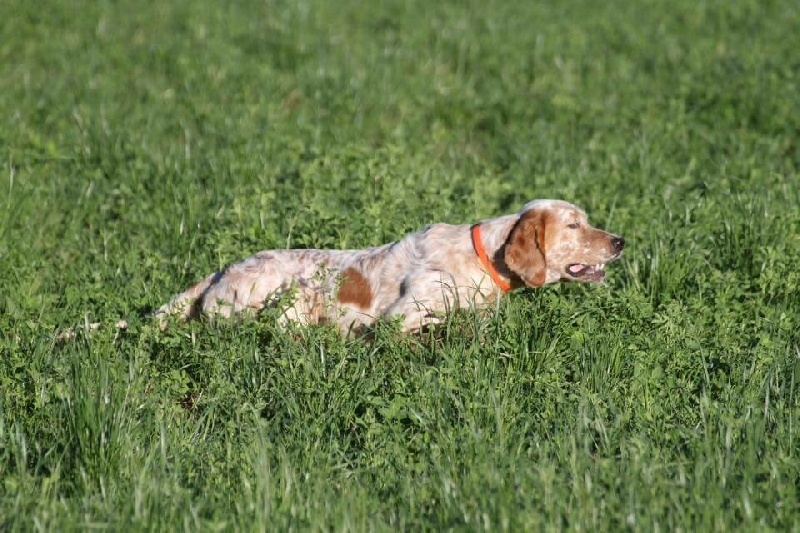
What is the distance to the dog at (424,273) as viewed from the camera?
5773mm

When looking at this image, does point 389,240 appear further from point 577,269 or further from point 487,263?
point 577,269

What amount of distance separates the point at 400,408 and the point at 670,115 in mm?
5189

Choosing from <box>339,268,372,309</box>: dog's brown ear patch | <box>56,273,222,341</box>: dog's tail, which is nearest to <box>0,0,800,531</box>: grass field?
<box>56,273,222,341</box>: dog's tail

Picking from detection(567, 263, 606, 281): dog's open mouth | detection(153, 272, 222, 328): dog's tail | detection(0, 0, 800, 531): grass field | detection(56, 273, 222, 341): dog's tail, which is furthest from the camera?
detection(153, 272, 222, 328): dog's tail

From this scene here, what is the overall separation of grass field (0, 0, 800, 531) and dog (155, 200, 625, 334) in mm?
176

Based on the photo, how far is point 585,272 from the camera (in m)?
6.02

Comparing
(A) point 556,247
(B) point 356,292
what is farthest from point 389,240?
(A) point 556,247

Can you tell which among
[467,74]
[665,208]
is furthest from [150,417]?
[467,74]

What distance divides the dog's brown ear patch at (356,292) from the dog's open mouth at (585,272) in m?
1.04

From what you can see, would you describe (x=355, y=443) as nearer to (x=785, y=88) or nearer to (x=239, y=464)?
(x=239, y=464)

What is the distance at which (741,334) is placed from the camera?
571 centimetres

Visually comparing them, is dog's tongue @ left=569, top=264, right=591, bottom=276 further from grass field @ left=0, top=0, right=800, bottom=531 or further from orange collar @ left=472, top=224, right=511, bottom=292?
orange collar @ left=472, top=224, right=511, bottom=292

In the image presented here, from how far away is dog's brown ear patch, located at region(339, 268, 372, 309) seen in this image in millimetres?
5945

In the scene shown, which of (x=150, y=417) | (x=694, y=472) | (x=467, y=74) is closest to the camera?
(x=694, y=472)
